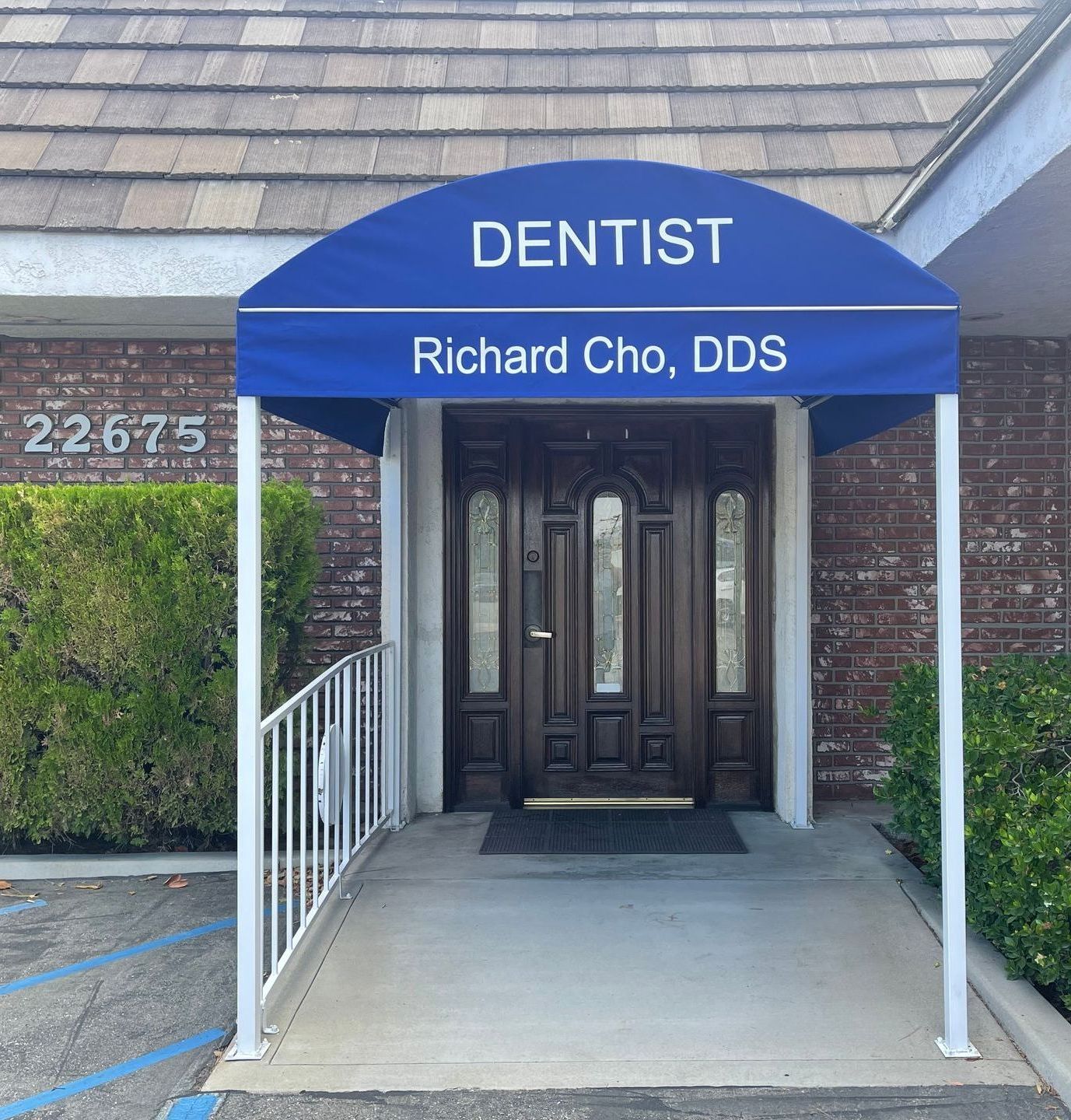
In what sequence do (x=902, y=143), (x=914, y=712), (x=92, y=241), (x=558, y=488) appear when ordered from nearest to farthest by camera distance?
1. (x=914, y=712)
2. (x=92, y=241)
3. (x=902, y=143)
4. (x=558, y=488)

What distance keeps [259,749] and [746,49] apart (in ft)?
17.7

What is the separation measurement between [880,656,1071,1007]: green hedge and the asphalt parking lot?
280 cm

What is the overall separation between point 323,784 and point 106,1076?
1.27 m

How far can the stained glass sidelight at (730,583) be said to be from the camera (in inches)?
252

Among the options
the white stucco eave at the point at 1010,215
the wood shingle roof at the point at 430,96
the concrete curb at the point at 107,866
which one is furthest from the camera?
the wood shingle roof at the point at 430,96

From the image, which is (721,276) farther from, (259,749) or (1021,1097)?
(1021,1097)

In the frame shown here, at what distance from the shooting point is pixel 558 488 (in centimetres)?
641

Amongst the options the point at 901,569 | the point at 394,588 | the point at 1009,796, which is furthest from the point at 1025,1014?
the point at 394,588

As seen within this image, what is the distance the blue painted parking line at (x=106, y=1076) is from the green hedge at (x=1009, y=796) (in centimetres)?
284

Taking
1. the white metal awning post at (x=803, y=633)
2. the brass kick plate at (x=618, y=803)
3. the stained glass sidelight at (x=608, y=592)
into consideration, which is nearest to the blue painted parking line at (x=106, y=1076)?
the brass kick plate at (x=618, y=803)

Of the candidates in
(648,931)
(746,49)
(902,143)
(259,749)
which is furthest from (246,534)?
(746,49)

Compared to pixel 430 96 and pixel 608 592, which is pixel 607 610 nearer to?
pixel 608 592

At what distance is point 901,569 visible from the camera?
20.9ft

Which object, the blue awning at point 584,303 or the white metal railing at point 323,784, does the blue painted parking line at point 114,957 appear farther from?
the blue awning at point 584,303
